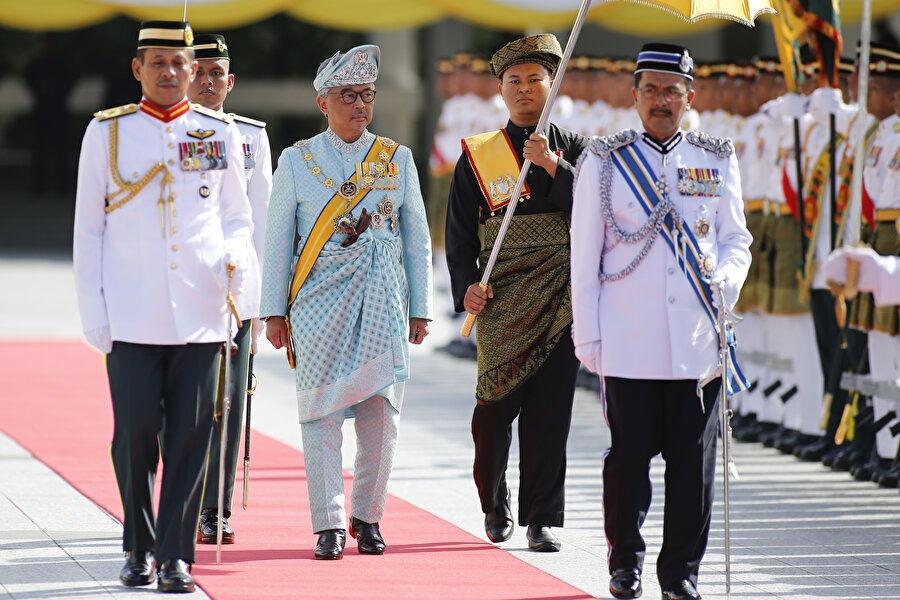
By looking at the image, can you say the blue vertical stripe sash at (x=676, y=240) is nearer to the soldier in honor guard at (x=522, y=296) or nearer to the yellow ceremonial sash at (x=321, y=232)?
the soldier in honor guard at (x=522, y=296)

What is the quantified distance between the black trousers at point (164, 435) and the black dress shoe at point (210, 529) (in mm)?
724

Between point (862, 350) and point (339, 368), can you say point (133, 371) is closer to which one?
point (339, 368)

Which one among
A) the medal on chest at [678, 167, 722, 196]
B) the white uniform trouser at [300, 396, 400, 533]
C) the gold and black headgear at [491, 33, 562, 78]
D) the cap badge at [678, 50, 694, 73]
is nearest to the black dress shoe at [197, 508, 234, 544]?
the white uniform trouser at [300, 396, 400, 533]

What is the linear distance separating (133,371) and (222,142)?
0.85m

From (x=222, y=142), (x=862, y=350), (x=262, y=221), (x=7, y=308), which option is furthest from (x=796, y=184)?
(x=7, y=308)

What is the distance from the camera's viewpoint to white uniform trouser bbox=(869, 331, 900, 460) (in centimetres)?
779

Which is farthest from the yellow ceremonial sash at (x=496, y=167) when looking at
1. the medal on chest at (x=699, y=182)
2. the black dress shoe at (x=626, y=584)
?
the black dress shoe at (x=626, y=584)

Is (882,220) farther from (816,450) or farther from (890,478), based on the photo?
(816,450)

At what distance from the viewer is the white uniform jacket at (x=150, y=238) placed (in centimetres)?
518

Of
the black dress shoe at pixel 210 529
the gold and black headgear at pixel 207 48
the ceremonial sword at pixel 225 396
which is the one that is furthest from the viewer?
the gold and black headgear at pixel 207 48

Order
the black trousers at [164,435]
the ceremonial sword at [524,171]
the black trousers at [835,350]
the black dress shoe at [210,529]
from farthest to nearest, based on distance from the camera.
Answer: the black trousers at [835,350] < the black dress shoe at [210,529] < the ceremonial sword at [524,171] < the black trousers at [164,435]

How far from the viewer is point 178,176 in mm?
5262

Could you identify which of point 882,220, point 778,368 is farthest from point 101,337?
point 778,368

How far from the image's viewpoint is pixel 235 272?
5.30 meters
